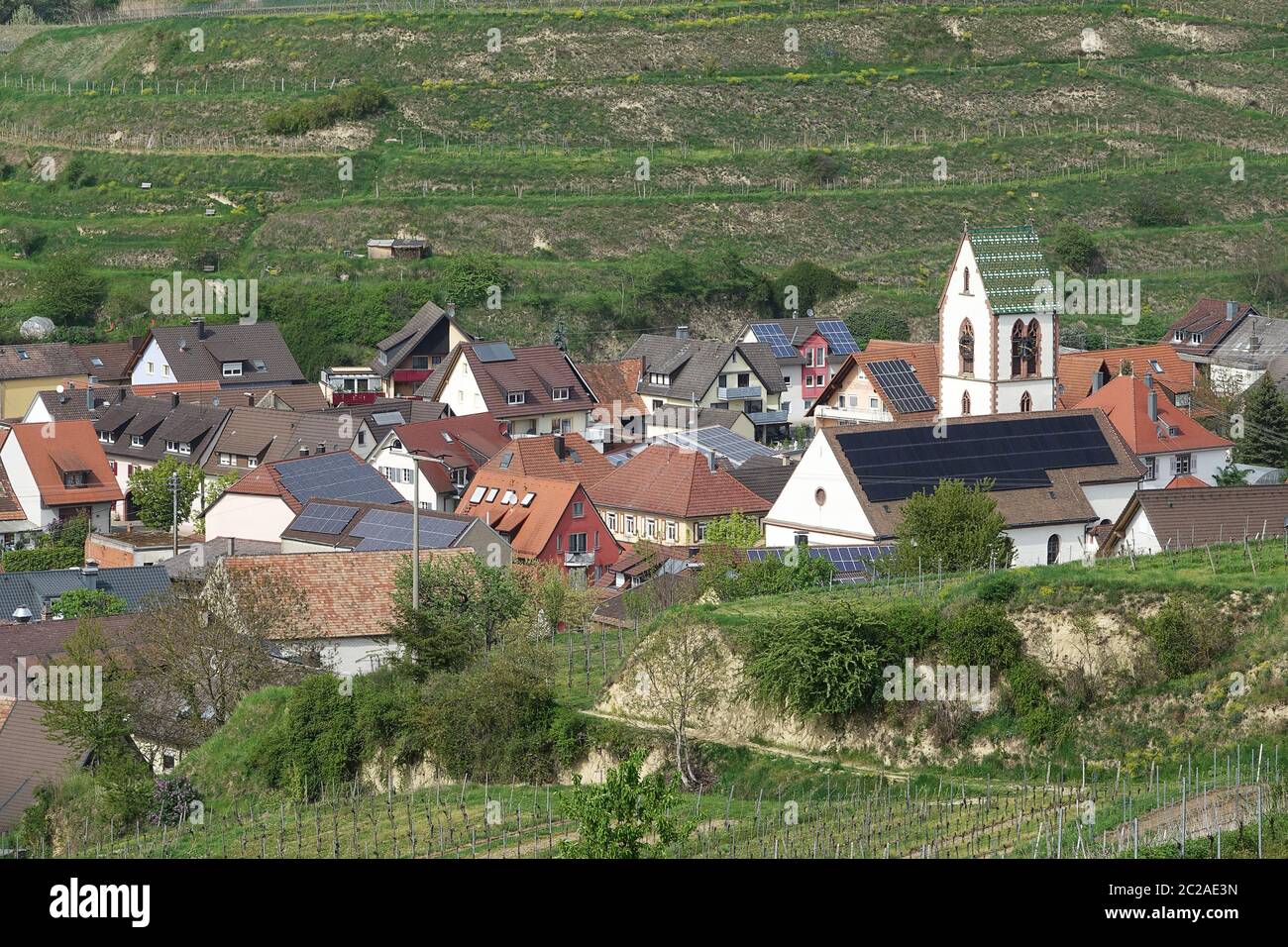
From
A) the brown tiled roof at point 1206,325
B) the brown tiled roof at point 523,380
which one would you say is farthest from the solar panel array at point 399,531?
the brown tiled roof at point 1206,325

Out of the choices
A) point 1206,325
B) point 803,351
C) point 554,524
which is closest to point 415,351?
point 803,351

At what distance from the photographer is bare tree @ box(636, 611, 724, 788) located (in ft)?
108

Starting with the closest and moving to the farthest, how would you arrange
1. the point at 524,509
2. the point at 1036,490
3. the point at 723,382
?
the point at 1036,490
the point at 524,509
the point at 723,382

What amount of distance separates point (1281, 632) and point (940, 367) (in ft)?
119

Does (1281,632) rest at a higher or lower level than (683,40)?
lower

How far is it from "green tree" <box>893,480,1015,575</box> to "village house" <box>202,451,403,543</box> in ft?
69.0

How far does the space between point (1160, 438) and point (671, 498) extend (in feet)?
49.2

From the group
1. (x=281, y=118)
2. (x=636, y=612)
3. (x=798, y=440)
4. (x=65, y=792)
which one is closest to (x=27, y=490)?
(x=798, y=440)

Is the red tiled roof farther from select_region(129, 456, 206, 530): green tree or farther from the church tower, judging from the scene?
select_region(129, 456, 206, 530): green tree

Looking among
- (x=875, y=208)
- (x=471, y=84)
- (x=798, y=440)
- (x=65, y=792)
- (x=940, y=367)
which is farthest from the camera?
(x=471, y=84)

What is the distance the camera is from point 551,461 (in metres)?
67.0

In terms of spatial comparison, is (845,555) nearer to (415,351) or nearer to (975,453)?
(975,453)
